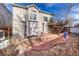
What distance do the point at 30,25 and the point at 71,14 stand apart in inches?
15.6

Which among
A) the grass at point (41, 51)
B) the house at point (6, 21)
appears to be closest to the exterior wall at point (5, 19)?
the house at point (6, 21)

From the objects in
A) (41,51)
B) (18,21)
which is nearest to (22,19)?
(18,21)

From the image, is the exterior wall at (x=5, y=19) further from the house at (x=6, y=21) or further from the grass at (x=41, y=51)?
the grass at (x=41, y=51)

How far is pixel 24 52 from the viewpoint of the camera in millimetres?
1658

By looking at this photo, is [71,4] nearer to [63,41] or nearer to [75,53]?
[63,41]

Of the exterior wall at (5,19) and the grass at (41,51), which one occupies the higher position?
the exterior wall at (5,19)

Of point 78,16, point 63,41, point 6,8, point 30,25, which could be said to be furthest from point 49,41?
point 6,8

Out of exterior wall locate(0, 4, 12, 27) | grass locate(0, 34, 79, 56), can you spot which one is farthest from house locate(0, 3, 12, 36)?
grass locate(0, 34, 79, 56)

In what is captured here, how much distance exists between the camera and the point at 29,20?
1.68 meters

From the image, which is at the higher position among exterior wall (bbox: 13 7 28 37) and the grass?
exterior wall (bbox: 13 7 28 37)

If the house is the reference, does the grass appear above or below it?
below

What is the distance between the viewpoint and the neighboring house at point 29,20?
1.67 metres

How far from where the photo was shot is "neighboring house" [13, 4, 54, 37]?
5.47ft

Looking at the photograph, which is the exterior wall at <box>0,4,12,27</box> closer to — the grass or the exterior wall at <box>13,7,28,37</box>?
the exterior wall at <box>13,7,28,37</box>
